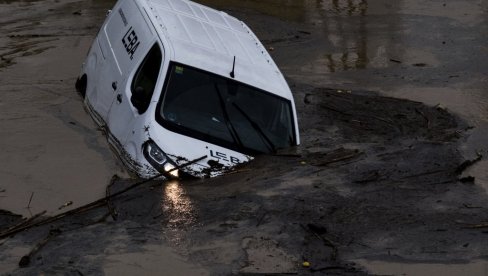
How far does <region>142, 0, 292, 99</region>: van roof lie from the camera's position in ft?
31.9

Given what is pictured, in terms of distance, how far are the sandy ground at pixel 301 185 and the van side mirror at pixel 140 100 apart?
0.68 metres

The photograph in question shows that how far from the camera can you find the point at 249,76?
9797 millimetres

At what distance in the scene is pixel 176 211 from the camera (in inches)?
311

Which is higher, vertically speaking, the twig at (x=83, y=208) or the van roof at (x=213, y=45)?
the van roof at (x=213, y=45)

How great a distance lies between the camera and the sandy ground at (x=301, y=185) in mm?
7020

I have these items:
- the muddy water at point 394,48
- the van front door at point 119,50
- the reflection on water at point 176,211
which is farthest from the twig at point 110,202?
the muddy water at point 394,48

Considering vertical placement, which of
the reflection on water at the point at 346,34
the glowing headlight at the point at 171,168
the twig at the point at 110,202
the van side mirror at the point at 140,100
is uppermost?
the van side mirror at the point at 140,100

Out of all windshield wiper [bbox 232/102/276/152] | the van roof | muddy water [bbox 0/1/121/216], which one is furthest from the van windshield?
muddy water [bbox 0/1/121/216]

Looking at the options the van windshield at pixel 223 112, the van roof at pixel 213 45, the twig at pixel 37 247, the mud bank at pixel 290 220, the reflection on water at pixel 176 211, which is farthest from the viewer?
the van roof at pixel 213 45

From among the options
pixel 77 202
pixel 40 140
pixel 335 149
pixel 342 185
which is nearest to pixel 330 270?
pixel 342 185

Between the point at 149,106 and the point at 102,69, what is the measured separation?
7.42ft

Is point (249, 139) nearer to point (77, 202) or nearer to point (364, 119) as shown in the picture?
point (77, 202)

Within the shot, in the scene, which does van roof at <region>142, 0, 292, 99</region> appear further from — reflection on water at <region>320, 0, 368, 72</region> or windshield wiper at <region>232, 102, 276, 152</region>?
reflection on water at <region>320, 0, 368, 72</region>

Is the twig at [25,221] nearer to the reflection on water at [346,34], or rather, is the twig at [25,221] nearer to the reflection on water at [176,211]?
the reflection on water at [176,211]
